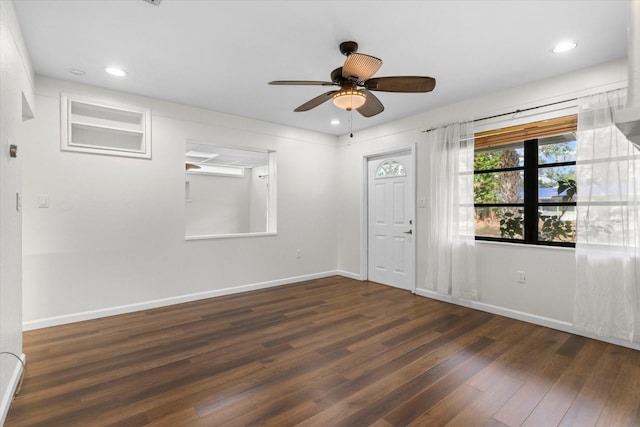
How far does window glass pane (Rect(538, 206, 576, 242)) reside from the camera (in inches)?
128

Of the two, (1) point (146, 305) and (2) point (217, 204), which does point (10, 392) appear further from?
(2) point (217, 204)

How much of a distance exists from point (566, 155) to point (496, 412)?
275cm

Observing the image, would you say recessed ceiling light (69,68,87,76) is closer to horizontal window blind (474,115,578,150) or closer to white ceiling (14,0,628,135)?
white ceiling (14,0,628,135)

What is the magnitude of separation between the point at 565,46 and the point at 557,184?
1.38 m

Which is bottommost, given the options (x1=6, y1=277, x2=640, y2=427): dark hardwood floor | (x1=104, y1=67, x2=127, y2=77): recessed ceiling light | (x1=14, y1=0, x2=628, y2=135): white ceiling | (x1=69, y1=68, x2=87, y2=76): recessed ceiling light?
(x1=6, y1=277, x2=640, y2=427): dark hardwood floor

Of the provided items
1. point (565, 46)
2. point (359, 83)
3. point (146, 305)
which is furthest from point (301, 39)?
point (146, 305)

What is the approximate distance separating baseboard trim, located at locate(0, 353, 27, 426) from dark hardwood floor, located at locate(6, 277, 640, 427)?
0.05 metres

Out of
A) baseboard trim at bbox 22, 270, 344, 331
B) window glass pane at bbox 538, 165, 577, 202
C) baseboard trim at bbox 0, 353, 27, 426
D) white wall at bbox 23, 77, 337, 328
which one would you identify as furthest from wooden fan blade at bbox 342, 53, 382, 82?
baseboard trim at bbox 22, 270, 344, 331

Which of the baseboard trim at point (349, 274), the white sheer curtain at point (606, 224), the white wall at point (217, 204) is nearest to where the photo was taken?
the white sheer curtain at point (606, 224)

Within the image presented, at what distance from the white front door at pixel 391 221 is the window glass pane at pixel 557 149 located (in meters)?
1.56

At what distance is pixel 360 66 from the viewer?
2.22 m

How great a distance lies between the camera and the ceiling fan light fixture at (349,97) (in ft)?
8.15

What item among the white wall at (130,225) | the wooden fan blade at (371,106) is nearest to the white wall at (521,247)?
the wooden fan blade at (371,106)

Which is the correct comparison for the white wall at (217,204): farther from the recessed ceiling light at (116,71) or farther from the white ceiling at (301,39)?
the recessed ceiling light at (116,71)
